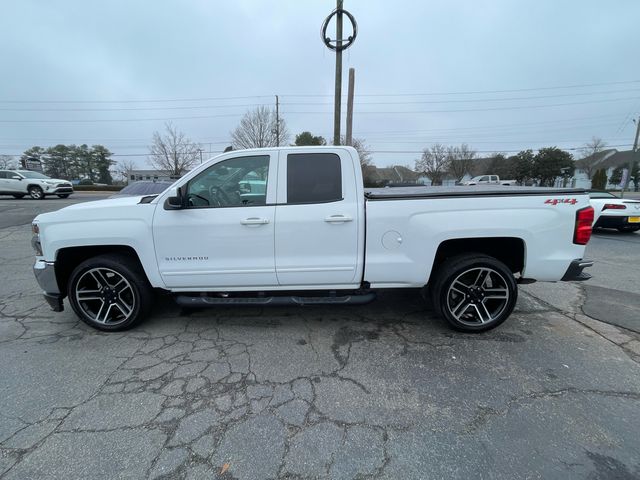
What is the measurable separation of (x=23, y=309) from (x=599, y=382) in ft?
21.3

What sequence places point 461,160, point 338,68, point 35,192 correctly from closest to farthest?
point 338,68 < point 35,192 < point 461,160

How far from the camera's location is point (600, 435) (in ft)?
6.88

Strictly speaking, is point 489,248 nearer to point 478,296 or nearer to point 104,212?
point 478,296

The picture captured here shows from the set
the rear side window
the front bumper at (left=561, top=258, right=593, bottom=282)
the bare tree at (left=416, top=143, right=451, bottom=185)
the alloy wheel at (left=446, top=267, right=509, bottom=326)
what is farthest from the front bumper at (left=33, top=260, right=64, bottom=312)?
the bare tree at (left=416, top=143, right=451, bottom=185)

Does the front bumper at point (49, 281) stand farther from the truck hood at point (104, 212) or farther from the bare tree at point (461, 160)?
the bare tree at point (461, 160)

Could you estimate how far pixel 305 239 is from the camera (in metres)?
3.21

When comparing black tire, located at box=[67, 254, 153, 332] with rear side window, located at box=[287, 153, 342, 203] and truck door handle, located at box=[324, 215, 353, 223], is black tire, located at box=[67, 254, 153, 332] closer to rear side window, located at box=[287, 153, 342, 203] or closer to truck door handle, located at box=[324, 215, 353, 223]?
rear side window, located at box=[287, 153, 342, 203]

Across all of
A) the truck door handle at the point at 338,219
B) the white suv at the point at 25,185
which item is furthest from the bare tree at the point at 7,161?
the truck door handle at the point at 338,219

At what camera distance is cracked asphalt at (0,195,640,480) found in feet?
6.33

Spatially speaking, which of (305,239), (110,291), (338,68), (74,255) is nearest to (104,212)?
(74,255)

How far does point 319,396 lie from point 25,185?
2627 cm

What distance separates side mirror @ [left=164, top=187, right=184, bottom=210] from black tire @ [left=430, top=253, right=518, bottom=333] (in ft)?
9.20

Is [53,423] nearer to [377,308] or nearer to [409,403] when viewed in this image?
[409,403]

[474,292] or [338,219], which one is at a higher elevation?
[338,219]
